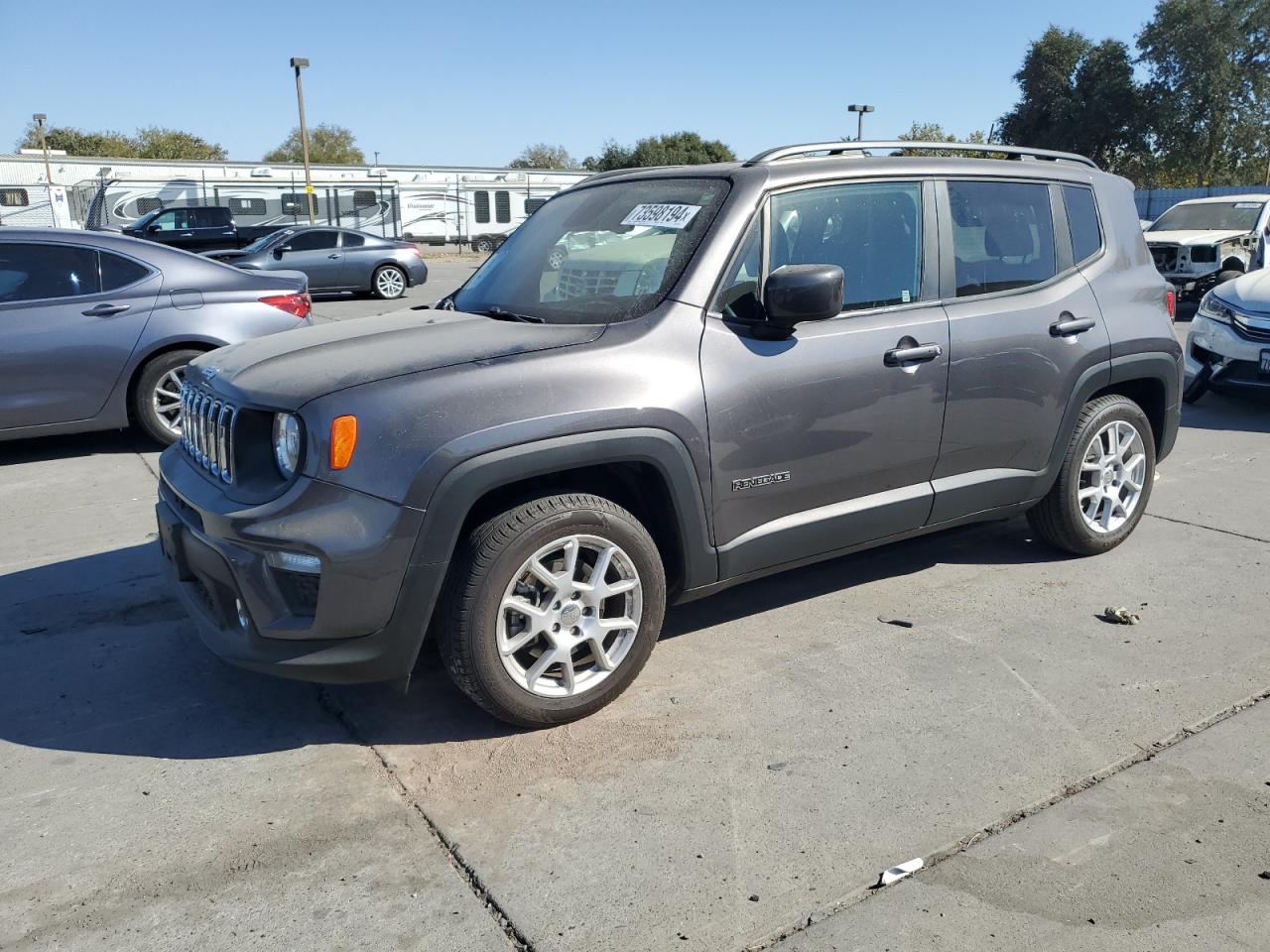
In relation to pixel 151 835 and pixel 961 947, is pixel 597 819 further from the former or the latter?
pixel 151 835

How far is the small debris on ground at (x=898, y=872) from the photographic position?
264cm

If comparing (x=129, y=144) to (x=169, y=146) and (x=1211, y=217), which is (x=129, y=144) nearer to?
(x=169, y=146)

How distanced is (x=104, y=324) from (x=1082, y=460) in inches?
240

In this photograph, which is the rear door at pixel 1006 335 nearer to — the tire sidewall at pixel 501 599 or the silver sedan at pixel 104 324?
the tire sidewall at pixel 501 599

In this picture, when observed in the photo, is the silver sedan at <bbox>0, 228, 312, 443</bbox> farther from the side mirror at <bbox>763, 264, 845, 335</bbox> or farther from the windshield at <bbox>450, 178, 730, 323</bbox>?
the side mirror at <bbox>763, 264, 845, 335</bbox>

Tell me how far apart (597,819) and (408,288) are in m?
20.6

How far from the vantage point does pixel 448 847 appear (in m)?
2.81

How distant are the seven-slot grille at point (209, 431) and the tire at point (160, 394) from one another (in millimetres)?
3624

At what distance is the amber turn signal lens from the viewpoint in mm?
2984

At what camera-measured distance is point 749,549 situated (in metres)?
3.71

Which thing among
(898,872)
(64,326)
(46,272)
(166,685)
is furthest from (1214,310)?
(46,272)

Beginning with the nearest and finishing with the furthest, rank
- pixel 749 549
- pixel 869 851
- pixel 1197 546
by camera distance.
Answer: pixel 869 851 < pixel 749 549 < pixel 1197 546

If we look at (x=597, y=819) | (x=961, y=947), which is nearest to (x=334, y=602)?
(x=597, y=819)

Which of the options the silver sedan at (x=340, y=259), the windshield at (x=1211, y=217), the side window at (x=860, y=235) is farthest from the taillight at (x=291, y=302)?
the windshield at (x=1211, y=217)
